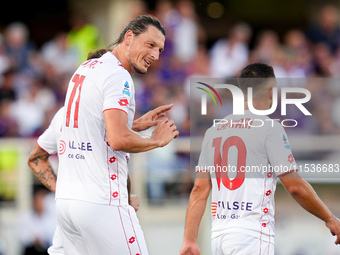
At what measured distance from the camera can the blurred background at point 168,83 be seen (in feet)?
38.2

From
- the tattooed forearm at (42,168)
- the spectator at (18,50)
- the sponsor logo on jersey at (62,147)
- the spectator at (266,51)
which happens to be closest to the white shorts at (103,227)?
the sponsor logo on jersey at (62,147)

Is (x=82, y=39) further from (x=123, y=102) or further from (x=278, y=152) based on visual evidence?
(x=123, y=102)

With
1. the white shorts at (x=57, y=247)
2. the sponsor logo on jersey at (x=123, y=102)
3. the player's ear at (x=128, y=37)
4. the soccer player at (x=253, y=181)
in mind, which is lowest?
the white shorts at (x=57, y=247)

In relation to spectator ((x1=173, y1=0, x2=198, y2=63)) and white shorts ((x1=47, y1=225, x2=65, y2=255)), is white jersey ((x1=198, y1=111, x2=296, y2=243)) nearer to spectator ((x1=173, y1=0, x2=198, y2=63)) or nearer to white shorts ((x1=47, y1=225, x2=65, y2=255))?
white shorts ((x1=47, y1=225, x2=65, y2=255))

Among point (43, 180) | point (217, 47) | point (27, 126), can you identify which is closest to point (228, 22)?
point (217, 47)

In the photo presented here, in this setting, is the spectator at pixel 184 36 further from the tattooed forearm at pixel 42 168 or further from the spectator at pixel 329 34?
the tattooed forearm at pixel 42 168

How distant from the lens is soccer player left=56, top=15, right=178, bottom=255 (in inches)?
194

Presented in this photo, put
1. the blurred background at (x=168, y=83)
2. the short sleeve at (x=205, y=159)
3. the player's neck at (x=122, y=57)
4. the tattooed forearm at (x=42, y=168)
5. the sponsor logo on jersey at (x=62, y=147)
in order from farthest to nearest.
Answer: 1. the blurred background at (x=168, y=83)
2. the tattooed forearm at (x=42, y=168)
3. the short sleeve at (x=205, y=159)
4. the player's neck at (x=122, y=57)
5. the sponsor logo on jersey at (x=62, y=147)

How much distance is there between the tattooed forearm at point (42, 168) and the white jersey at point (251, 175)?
1.45 metres

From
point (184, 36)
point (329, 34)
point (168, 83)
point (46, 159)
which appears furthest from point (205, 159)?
point (329, 34)

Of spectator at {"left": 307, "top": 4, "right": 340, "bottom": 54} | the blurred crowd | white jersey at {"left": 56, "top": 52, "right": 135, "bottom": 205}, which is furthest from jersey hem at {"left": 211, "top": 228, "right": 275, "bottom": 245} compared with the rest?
spectator at {"left": 307, "top": 4, "right": 340, "bottom": 54}

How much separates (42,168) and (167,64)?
8013 millimetres

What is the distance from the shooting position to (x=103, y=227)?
4973 mm

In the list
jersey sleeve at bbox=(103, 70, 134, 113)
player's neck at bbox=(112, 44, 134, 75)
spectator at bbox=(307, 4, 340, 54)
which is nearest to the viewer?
jersey sleeve at bbox=(103, 70, 134, 113)
